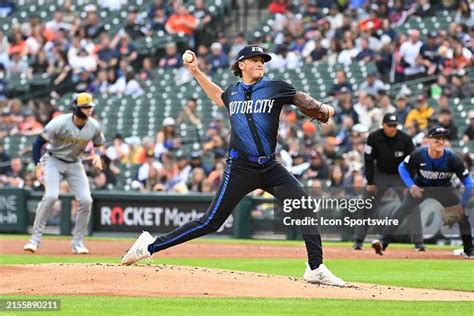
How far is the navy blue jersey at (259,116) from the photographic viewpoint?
33.6 ft

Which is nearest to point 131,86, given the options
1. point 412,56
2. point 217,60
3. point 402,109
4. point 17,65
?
point 217,60

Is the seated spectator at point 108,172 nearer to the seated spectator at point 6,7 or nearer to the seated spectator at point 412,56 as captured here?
the seated spectator at point 412,56

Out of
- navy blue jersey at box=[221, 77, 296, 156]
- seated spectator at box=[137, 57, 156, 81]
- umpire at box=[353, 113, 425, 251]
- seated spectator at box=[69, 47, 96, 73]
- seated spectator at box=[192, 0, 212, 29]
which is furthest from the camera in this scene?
seated spectator at box=[192, 0, 212, 29]

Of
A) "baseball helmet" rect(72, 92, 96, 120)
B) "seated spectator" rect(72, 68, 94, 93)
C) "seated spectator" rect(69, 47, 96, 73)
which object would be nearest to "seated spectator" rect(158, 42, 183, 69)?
"seated spectator" rect(69, 47, 96, 73)

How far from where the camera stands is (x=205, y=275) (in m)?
10.8

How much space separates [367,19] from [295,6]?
10.5 ft

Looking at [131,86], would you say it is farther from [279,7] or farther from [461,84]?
[461,84]

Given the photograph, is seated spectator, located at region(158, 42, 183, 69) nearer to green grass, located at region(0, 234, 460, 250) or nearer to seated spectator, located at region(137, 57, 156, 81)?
seated spectator, located at region(137, 57, 156, 81)

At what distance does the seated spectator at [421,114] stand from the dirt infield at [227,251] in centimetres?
417

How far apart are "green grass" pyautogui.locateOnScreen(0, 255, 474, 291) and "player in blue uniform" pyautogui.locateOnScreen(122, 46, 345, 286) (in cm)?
161

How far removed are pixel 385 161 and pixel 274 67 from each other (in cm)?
916

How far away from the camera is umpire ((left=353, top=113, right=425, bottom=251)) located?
53.8 feet

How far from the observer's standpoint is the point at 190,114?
2492 centimetres


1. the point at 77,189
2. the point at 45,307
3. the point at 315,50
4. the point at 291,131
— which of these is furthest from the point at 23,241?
the point at 45,307
